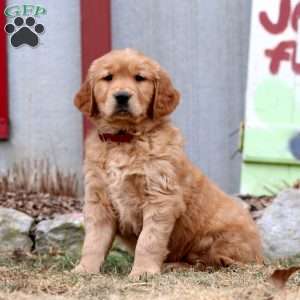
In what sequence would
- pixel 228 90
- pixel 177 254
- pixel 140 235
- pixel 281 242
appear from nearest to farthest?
pixel 140 235 → pixel 177 254 → pixel 281 242 → pixel 228 90

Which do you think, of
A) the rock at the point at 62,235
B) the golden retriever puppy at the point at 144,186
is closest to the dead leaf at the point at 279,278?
the golden retriever puppy at the point at 144,186

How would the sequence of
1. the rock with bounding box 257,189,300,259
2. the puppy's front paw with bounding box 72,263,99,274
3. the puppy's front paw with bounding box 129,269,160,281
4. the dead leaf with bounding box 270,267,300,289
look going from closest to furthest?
the dead leaf with bounding box 270,267,300,289 → the puppy's front paw with bounding box 129,269,160,281 → the puppy's front paw with bounding box 72,263,99,274 → the rock with bounding box 257,189,300,259

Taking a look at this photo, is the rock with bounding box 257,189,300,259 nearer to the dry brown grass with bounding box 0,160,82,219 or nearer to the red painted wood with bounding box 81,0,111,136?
the dry brown grass with bounding box 0,160,82,219

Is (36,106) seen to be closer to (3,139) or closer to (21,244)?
(3,139)

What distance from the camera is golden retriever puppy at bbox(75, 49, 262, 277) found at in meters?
5.11

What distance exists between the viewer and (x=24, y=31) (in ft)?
24.8

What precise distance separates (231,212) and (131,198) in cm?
73

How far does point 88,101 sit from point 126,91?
0.36 meters

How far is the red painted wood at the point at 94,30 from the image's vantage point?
759cm

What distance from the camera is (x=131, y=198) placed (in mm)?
5137

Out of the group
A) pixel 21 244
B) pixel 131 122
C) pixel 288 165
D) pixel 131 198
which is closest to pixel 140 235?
pixel 131 198

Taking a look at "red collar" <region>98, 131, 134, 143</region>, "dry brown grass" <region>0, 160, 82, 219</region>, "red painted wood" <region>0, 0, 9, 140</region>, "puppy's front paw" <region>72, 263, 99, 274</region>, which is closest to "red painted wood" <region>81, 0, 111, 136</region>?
"dry brown grass" <region>0, 160, 82, 219</region>

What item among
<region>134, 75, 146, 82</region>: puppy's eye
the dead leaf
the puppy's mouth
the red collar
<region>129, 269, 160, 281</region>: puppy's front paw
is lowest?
<region>129, 269, 160, 281</region>: puppy's front paw

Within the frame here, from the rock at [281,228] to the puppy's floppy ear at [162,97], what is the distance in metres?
1.48
